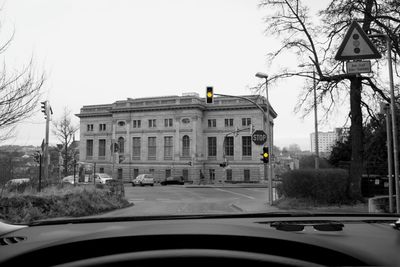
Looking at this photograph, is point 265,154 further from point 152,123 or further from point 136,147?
point 136,147

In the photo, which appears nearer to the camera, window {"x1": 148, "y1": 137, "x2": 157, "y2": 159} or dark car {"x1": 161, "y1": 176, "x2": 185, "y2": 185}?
dark car {"x1": 161, "y1": 176, "x2": 185, "y2": 185}

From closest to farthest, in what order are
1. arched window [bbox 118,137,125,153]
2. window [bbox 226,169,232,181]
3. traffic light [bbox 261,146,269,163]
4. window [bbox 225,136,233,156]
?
traffic light [bbox 261,146,269,163], window [bbox 226,169,232,181], window [bbox 225,136,233,156], arched window [bbox 118,137,125,153]

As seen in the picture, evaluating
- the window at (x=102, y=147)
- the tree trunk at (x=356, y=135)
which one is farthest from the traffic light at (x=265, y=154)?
the window at (x=102, y=147)

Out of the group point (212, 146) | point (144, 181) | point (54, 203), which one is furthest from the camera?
point (212, 146)

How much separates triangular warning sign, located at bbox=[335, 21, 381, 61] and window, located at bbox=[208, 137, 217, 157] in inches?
2395

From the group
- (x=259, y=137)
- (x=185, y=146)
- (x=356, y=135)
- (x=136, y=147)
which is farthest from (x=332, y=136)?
(x=136, y=147)

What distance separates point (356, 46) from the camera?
6.01m

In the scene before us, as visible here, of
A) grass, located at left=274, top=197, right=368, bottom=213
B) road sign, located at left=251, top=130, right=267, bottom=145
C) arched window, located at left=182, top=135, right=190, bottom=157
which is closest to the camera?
grass, located at left=274, top=197, right=368, bottom=213

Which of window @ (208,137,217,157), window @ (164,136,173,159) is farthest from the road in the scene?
window @ (164,136,173,159)

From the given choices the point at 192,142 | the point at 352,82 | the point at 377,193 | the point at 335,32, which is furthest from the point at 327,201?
the point at 192,142

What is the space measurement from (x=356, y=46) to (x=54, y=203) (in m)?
11.9

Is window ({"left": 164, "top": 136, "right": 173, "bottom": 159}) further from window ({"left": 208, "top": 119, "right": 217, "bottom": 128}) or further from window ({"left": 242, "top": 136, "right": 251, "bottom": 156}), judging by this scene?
window ({"left": 242, "top": 136, "right": 251, "bottom": 156})

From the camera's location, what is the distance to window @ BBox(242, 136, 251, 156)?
64969 mm

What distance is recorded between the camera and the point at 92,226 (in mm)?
1855
